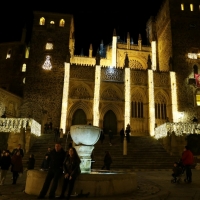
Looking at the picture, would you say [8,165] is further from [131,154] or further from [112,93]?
[112,93]

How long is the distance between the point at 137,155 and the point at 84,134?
410 inches

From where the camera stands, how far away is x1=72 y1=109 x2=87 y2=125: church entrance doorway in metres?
26.6

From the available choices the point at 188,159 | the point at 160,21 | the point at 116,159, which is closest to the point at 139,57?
the point at 160,21

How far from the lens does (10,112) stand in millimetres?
26250

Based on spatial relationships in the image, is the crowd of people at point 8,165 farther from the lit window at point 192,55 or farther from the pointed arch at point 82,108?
the lit window at point 192,55

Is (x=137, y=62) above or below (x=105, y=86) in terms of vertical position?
above

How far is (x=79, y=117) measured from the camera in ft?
87.5

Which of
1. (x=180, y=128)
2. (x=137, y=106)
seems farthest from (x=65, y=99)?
(x=180, y=128)

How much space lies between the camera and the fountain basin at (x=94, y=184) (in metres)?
5.85

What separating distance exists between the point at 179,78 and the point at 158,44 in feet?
31.8

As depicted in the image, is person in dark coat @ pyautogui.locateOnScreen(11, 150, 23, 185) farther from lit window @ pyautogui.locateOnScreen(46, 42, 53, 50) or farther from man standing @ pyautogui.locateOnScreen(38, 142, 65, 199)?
lit window @ pyautogui.locateOnScreen(46, 42, 53, 50)

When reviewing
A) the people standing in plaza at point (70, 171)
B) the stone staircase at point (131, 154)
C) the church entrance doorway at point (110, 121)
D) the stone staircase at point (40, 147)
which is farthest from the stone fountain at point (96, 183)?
the church entrance doorway at point (110, 121)

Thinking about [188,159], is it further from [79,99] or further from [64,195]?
[79,99]

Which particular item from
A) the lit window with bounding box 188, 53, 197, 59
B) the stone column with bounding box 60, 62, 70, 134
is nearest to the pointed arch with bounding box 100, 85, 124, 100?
the stone column with bounding box 60, 62, 70, 134
